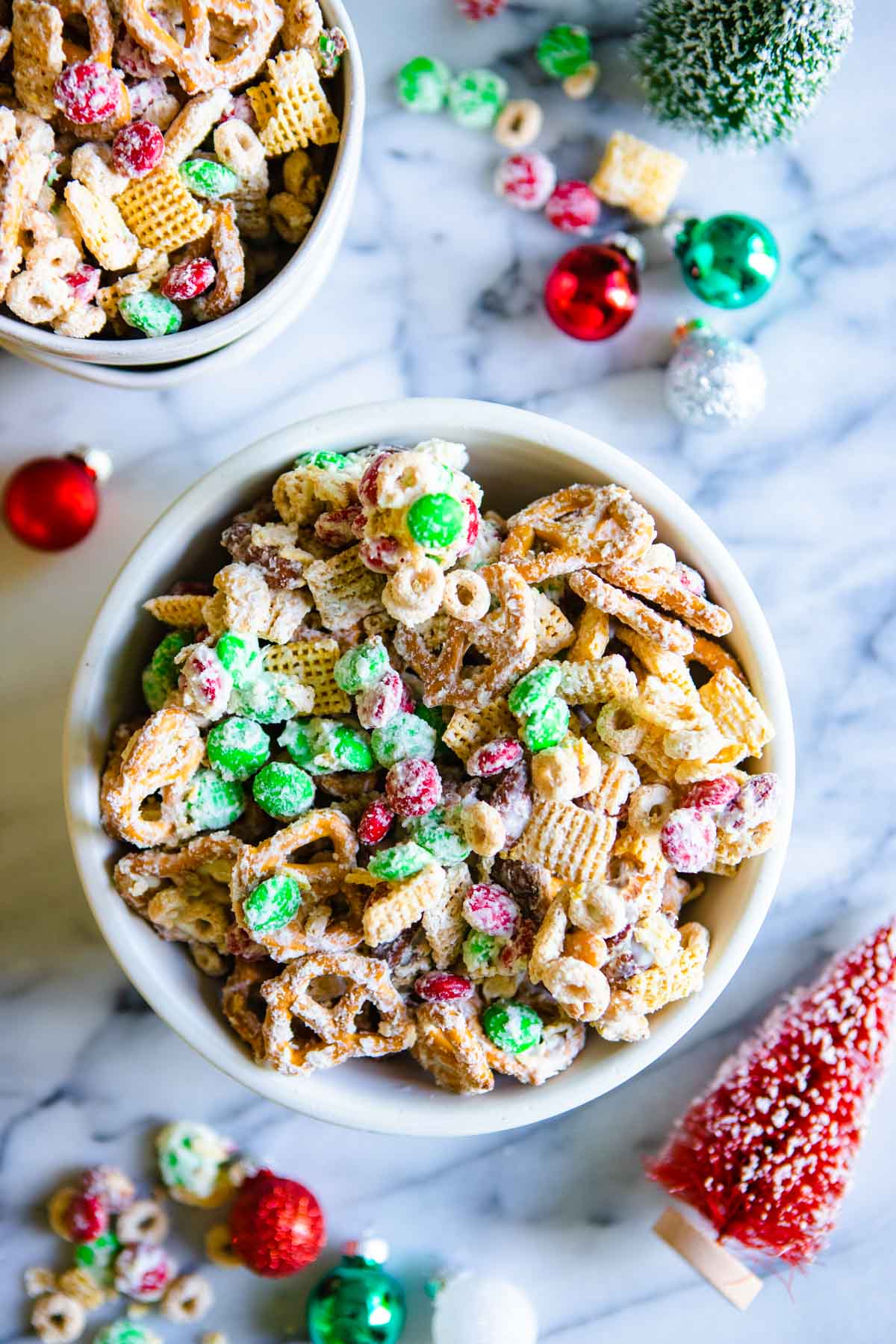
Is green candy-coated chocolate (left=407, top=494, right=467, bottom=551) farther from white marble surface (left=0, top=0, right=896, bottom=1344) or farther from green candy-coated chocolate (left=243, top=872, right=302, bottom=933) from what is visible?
white marble surface (left=0, top=0, right=896, bottom=1344)

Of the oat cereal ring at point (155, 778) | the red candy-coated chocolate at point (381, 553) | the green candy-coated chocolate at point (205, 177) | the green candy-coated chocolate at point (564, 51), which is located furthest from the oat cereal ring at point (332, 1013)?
the green candy-coated chocolate at point (564, 51)

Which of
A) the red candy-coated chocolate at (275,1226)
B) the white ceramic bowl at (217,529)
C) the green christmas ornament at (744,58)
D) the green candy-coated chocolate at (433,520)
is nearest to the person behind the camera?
the green candy-coated chocolate at (433,520)

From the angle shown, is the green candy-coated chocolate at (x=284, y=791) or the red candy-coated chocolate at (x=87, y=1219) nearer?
the green candy-coated chocolate at (x=284, y=791)

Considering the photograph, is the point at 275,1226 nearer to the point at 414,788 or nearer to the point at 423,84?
the point at 414,788

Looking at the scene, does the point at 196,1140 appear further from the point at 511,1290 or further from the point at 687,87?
the point at 687,87

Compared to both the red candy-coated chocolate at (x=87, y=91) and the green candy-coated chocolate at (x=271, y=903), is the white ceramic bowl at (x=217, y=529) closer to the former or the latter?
the green candy-coated chocolate at (x=271, y=903)

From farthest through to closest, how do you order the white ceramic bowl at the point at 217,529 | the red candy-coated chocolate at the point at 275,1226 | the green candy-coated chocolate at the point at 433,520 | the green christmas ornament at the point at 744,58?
the red candy-coated chocolate at the point at 275,1226 → the green christmas ornament at the point at 744,58 → the white ceramic bowl at the point at 217,529 → the green candy-coated chocolate at the point at 433,520

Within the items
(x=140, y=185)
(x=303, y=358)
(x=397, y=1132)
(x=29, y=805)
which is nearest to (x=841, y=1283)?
(x=397, y=1132)

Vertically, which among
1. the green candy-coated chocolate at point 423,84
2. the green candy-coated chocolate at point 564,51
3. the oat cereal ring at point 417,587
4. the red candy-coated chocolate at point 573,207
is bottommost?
the oat cereal ring at point 417,587
